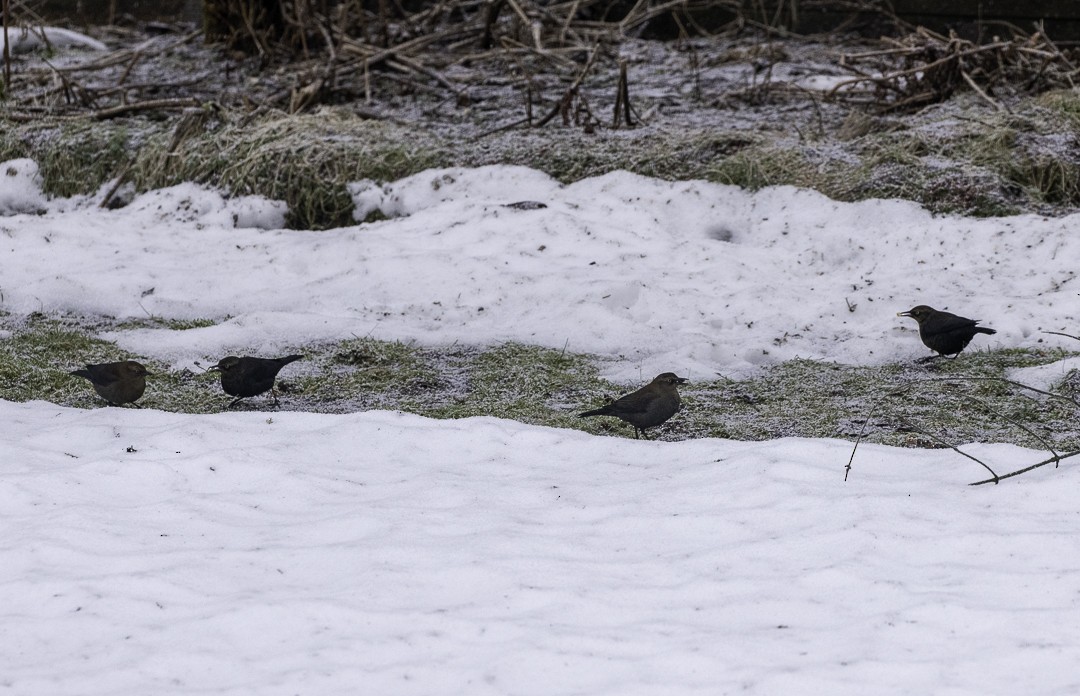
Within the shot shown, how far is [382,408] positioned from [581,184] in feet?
9.73

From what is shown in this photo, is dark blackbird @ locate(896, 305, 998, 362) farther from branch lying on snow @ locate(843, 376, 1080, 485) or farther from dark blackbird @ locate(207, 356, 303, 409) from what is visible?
dark blackbird @ locate(207, 356, 303, 409)

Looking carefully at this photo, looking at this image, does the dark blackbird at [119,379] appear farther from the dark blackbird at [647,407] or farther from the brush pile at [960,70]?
the brush pile at [960,70]

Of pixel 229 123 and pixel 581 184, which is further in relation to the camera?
pixel 229 123

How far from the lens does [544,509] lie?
12.7ft

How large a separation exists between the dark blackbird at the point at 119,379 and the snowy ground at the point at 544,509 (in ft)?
0.41

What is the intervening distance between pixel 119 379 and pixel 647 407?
86.5 inches

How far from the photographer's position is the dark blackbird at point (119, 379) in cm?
489

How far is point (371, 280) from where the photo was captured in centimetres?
656

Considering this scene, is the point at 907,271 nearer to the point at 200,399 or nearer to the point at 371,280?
the point at 371,280

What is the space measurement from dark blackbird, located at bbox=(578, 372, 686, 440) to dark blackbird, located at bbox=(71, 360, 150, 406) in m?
1.87

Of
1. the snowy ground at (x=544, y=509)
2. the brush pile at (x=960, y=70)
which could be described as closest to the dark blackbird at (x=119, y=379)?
the snowy ground at (x=544, y=509)

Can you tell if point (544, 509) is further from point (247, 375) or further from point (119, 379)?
Answer: point (119, 379)

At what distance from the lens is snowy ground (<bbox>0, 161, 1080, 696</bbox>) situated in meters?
2.87

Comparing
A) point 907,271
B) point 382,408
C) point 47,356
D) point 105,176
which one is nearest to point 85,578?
point 382,408
